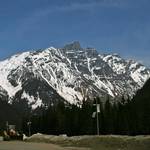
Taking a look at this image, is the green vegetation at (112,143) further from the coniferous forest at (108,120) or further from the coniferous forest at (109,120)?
the coniferous forest at (109,120)

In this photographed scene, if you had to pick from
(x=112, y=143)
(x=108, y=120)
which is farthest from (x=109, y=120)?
(x=112, y=143)

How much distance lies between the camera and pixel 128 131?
523 feet

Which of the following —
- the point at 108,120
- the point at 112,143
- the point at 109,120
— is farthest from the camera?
the point at 108,120

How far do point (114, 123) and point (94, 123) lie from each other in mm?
6661

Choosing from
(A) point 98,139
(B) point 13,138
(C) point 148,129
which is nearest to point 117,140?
(A) point 98,139

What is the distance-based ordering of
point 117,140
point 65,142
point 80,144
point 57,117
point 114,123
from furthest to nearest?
1. point 57,117
2. point 114,123
3. point 65,142
4. point 80,144
5. point 117,140

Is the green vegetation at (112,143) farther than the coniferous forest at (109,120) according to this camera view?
No

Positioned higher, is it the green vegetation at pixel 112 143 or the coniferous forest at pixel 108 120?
the coniferous forest at pixel 108 120

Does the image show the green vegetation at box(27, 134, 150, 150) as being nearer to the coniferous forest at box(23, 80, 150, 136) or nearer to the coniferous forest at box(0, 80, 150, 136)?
the coniferous forest at box(0, 80, 150, 136)

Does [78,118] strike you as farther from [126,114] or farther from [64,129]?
[126,114]

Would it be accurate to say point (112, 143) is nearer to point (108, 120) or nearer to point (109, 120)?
point (109, 120)

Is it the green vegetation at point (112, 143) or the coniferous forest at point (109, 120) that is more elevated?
the coniferous forest at point (109, 120)

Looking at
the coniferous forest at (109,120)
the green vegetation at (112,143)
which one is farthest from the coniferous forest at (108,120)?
the green vegetation at (112,143)

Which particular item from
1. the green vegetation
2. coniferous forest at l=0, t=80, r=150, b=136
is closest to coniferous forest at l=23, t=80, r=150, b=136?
coniferous forest at l=0, t=80, r=150, b=136
